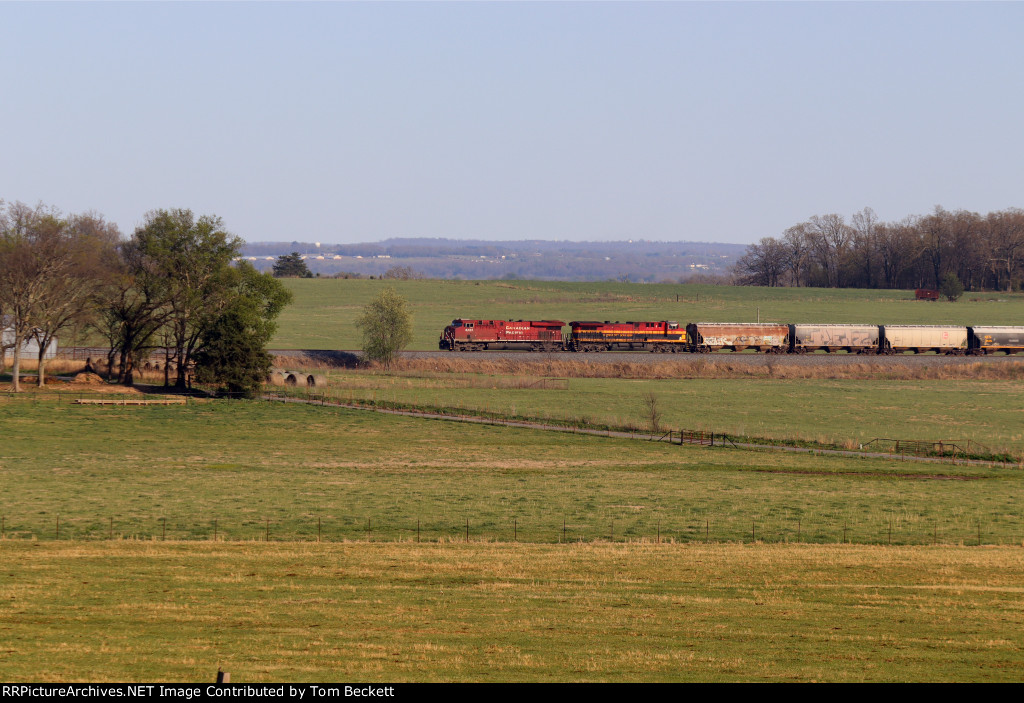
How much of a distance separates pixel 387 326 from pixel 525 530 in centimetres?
6365

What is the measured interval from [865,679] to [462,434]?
47808mm

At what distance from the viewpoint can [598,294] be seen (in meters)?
183

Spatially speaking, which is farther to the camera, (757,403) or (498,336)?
A: (498,336)

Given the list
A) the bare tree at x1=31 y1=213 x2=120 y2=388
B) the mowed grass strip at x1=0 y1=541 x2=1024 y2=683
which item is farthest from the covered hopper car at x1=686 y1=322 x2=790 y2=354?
the mowed grass strip at x1=0 y1=541 x2=1024 y2=683

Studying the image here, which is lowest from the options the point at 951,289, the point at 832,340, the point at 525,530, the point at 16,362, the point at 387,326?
the point at 525,530

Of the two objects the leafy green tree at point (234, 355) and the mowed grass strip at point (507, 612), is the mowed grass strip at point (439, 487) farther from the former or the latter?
the leafy green tree at point (234, 355)

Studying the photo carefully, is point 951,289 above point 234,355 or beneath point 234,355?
above

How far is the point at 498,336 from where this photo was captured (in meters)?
116

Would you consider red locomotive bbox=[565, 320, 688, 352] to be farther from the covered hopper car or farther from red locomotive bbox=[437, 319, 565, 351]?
red locomotive bbox=[437, 319, 565, 351]

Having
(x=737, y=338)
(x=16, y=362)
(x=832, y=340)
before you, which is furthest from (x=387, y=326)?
(x=832, y=340)

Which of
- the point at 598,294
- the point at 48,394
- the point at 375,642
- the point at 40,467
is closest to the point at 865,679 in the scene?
the point at 375,642

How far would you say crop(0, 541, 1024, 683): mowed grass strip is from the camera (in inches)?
773

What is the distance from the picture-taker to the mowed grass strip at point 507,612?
19.6m

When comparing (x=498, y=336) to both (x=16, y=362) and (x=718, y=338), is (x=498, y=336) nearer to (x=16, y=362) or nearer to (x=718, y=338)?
(x=718, y=338)
